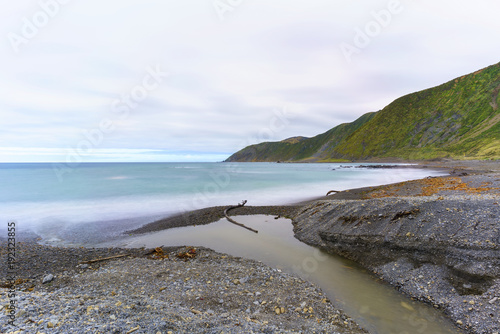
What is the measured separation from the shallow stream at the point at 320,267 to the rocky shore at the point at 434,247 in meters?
0.79

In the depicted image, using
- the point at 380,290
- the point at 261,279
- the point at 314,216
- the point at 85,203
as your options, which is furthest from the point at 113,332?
the point at 85,203

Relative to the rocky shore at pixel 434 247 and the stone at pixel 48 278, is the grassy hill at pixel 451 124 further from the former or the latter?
the stone at pixel 48 278

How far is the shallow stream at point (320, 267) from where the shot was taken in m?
8.03

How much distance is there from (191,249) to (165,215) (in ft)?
46.5

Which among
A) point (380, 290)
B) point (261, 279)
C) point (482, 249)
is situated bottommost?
point (380, 290)

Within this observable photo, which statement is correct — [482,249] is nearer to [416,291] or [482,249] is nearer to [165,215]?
[416,291]

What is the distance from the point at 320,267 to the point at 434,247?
18.3 feet

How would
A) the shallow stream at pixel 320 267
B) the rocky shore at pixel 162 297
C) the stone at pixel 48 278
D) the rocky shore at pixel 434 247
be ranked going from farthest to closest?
the stone at pixel 48 278 → the rocky shore at pixel 434 247 → the shallow stream at pixel 320 267 → the rocky shore at pixel 162 297

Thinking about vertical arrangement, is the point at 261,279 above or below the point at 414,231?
below

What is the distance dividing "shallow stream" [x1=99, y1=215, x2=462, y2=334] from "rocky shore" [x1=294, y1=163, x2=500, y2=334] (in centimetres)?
79

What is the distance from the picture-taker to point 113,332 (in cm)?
588

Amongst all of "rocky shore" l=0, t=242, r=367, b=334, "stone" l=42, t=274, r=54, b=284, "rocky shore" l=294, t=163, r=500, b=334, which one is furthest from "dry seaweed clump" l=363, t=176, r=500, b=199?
"stone" l=42, t=274, r=54, b=284

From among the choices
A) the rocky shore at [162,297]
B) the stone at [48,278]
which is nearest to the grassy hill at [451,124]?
the rocky shore at [162,297]

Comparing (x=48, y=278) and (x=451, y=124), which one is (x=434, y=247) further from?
(x=451, y=124)
